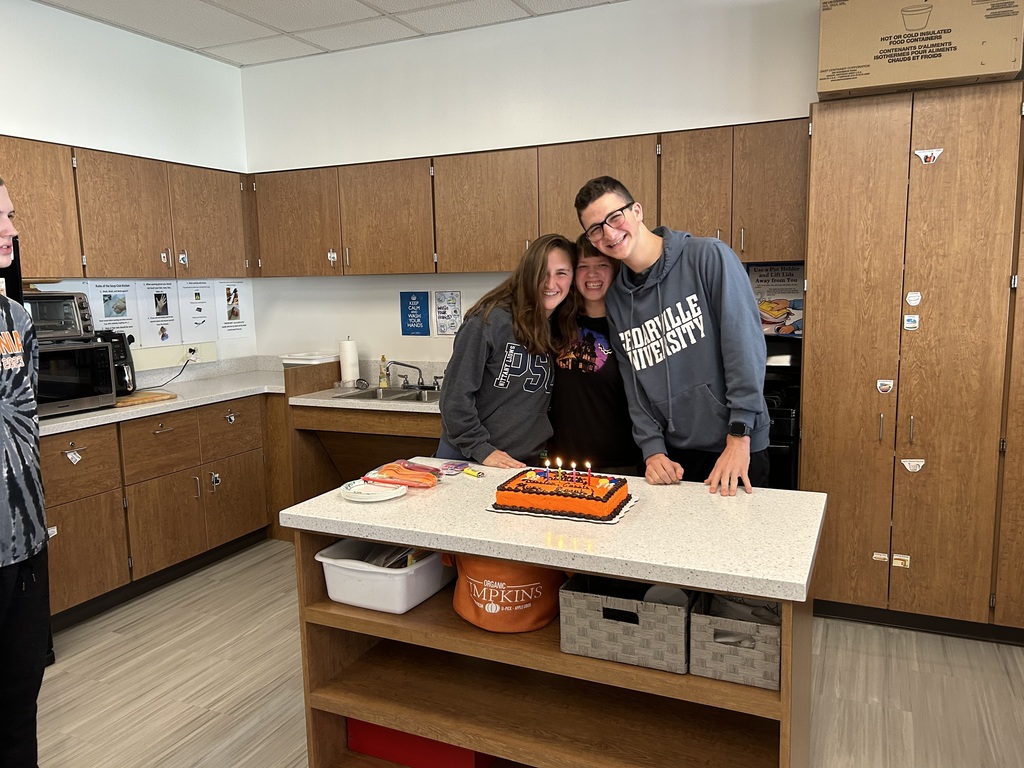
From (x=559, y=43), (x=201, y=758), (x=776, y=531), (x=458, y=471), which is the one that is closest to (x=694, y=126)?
(x=559, y=43)

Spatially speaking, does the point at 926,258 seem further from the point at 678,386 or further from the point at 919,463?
the point at 678,386

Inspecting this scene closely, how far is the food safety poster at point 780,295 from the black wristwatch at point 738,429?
1.55 metres

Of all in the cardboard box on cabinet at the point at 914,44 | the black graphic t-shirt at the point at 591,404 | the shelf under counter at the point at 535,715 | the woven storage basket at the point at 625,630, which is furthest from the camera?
the cardboard box on cabinet at the point at 914,44

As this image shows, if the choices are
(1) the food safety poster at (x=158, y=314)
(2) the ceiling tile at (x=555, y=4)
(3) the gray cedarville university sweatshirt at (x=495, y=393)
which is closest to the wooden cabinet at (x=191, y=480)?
(1) the food safety poster at (x=158, y=314)

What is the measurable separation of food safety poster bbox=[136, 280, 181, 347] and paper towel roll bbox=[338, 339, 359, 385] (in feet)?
3.27

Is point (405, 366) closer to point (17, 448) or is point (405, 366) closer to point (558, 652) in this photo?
point (17, 448)

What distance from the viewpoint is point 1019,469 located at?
2982mm

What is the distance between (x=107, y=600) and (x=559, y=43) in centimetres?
357

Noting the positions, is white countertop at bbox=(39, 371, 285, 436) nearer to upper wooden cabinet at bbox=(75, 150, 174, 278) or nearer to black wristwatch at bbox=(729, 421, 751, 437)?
upper wooden cabinet at bbox=(75, 150, 174, 278)

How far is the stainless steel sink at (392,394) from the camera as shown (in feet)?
14.0

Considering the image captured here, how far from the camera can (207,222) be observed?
4.36m

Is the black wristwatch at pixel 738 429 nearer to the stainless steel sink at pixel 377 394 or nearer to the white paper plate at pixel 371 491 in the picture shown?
the white paper plate at pixel 371 491

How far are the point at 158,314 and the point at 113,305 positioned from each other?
296 millimetres

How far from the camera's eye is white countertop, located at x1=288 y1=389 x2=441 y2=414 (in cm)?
386
